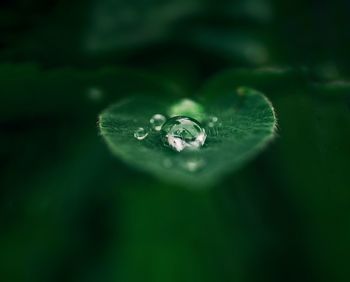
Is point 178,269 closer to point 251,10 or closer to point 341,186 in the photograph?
point 341,186

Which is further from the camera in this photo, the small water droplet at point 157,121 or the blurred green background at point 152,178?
the small water droplet at point 157,121

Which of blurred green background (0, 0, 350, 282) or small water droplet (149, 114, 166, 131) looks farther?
small water droplet (149, 114, 166, 131)

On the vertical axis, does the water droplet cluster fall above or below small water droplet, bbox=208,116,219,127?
below

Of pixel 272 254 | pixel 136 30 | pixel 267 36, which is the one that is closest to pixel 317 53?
pixel 267 36
